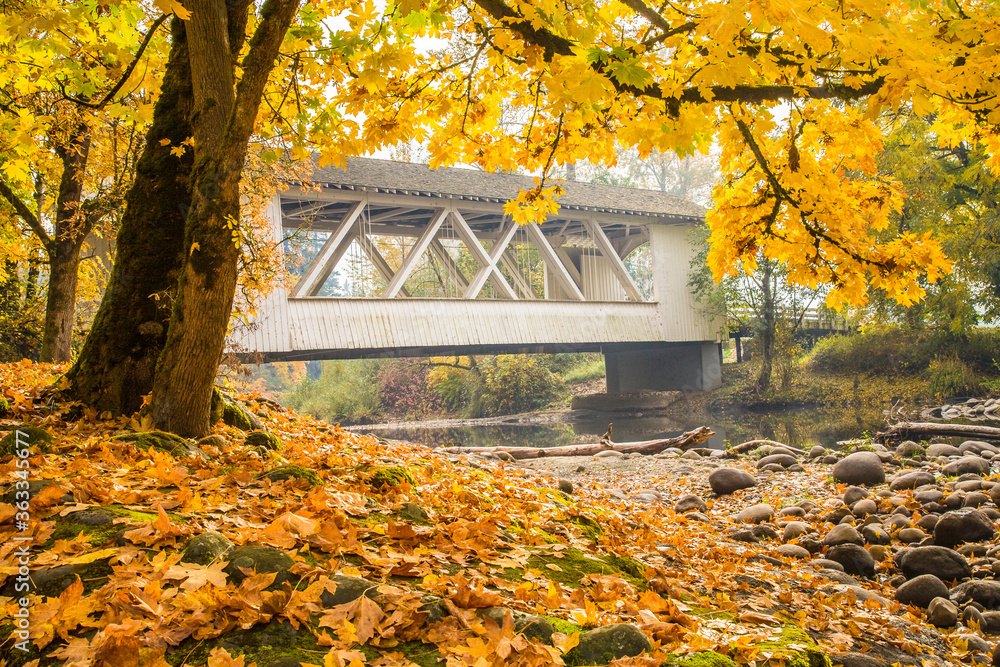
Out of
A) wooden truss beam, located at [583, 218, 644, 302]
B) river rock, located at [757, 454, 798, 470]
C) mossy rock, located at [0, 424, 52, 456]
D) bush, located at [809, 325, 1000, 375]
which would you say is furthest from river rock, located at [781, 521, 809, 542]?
bush, located at [809, 325, 1000, 375]

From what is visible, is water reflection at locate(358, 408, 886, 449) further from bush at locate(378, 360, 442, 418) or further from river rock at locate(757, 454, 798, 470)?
bush at locate(378, 360, 442, 418)

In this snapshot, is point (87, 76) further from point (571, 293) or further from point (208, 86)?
point (571, 293)

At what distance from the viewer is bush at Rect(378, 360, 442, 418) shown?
87.3 feet

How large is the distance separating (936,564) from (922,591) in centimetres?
59

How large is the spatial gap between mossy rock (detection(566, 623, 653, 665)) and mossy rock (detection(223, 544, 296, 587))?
77 centimetres

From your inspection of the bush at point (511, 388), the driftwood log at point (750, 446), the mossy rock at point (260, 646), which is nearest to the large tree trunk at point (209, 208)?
the mossy rock at point (260, 646)

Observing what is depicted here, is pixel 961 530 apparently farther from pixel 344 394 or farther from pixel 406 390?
pixel 406 390

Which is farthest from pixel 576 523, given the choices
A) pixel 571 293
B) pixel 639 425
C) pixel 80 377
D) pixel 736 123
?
pixel 639 425

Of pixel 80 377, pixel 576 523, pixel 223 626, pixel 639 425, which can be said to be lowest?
pixel 639 425

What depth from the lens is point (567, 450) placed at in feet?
32.9

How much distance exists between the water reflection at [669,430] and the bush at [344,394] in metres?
5.50

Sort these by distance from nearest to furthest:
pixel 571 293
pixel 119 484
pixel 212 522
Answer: pixel 212 522, pixel 119 484, pixel 571 293

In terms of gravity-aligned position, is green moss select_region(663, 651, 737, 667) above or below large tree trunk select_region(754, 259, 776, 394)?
below

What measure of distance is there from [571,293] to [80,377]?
41.9 feet
